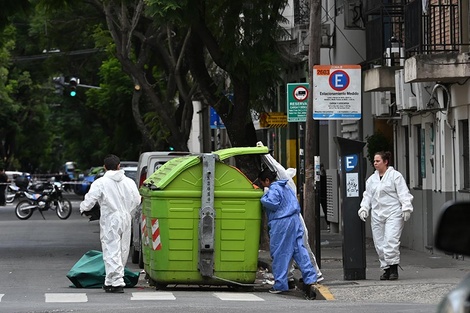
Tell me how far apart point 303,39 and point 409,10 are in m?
8.16

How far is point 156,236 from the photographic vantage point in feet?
49.0

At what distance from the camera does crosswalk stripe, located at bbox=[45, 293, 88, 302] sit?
13.4 meters

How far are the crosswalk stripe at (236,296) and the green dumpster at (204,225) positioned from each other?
1.11ft

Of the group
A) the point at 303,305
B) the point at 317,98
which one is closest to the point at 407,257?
the point at 317,98

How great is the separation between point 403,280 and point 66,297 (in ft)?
13.6

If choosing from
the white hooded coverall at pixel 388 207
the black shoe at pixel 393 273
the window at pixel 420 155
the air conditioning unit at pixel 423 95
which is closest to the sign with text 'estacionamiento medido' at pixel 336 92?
the white hooded coverall at pixel 388 207

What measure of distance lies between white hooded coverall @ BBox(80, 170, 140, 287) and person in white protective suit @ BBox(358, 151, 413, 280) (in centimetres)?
281

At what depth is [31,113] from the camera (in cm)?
7919

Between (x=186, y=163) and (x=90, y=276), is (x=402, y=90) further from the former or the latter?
(x=90, y=276)

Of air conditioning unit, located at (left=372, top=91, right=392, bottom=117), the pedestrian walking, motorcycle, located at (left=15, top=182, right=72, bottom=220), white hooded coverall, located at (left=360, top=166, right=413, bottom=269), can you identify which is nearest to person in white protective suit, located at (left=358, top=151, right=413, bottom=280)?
white hooded coverall, located at (left=360, top=166, right=413, bottom=269)

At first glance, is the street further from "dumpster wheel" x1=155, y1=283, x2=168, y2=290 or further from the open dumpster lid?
the open dumpster lid

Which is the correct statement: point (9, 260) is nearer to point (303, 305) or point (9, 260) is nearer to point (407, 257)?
point (407, 257)

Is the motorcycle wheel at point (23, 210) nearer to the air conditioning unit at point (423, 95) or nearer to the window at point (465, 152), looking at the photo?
the air conditioning unit at point (423, 95)

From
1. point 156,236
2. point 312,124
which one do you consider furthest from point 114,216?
point 312,124
